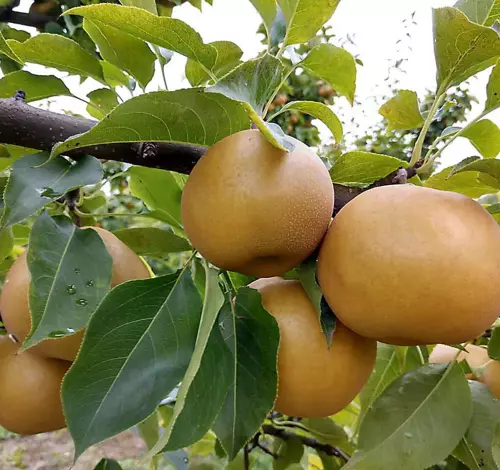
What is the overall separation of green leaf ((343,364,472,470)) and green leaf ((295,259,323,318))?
16cm

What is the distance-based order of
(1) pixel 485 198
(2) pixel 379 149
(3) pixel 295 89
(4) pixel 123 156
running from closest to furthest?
(4) pixel 123 156 < (1) pixel 485 198 < (3) pixel 295 89 < (2) pixel 379 149

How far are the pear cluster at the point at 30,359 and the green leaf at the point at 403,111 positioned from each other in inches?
14.2

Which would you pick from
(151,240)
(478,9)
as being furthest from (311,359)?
(478,9)

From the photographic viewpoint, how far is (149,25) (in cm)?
46

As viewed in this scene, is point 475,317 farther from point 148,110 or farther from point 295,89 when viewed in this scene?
point 295,89

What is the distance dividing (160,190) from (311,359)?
34 centimetres

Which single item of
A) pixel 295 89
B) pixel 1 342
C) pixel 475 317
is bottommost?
pixel 295 89

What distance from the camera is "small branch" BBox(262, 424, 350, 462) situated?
102cm

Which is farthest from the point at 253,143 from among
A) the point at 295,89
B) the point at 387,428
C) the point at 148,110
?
the point at 295,89

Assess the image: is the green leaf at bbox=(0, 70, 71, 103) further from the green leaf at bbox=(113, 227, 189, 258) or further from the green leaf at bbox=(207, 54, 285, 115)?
the green leaf at bbox=(207, 54, 285, 115)

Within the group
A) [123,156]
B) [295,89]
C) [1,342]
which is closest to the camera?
[123,156]

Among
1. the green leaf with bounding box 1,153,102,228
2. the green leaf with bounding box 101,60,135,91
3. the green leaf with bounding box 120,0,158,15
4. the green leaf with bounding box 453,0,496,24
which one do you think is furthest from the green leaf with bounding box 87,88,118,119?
the green leaf with bounding box 453,0,496,24

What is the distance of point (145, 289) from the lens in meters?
0.54

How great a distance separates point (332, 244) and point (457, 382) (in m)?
0.26
